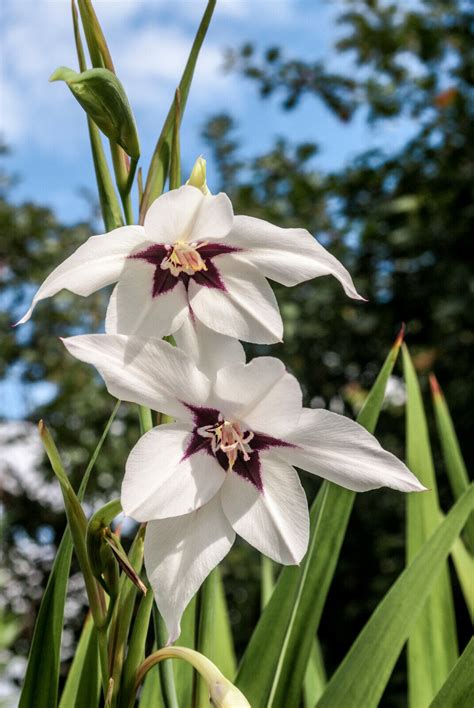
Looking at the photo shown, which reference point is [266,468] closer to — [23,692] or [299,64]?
[23,692]

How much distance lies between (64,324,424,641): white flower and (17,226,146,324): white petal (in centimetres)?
4

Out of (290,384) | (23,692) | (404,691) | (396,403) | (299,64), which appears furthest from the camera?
(299,64)

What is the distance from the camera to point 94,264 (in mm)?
439

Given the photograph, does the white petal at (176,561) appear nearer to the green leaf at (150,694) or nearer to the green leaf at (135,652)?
the green leaf at (135,652)

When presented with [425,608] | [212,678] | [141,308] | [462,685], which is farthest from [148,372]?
[425,608]

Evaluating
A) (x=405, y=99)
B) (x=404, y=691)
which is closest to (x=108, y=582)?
(x=404, y=691)

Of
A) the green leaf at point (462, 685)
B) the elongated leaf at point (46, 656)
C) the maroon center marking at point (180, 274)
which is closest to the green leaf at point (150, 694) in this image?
the elongated leaf at point (46, 656)

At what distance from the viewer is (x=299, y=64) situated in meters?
2.48

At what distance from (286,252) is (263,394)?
8cm

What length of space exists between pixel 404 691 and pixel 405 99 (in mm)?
1627

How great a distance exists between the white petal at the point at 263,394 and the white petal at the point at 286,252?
0.06 metres

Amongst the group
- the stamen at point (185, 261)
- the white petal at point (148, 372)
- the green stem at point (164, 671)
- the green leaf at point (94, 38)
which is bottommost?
the green stem at point (164, 671)

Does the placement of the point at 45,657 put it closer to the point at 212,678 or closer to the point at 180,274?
the point at 212,678

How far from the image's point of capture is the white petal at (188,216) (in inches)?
17.4
